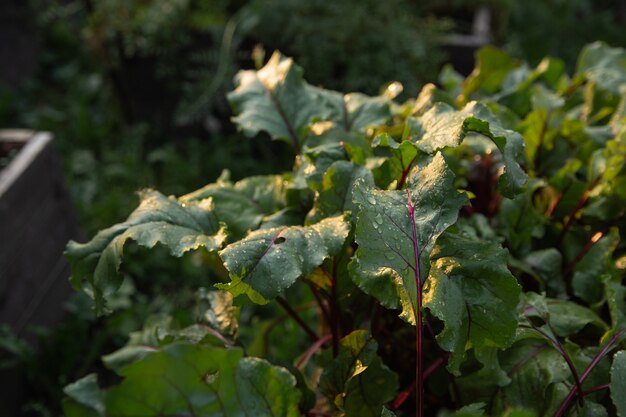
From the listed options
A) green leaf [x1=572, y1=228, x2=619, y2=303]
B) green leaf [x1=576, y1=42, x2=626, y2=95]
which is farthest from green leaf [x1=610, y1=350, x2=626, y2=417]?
green leaf [x1=576, y1=42, x2=626, y2=95]

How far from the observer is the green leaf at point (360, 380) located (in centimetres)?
104

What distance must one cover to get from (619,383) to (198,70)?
9.69 feet

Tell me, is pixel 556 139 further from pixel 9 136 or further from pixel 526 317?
pixel 9 136

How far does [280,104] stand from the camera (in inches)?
55.8

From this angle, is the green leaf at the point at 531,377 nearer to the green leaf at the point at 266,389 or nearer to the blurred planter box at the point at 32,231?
the green leaf at the point at 266,389

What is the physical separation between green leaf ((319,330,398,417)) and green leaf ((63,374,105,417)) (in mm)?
393

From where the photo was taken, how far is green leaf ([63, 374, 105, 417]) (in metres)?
0.77

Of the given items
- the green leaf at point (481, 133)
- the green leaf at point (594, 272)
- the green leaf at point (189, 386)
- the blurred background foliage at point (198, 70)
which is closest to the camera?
the green leaf at point (189, 386)

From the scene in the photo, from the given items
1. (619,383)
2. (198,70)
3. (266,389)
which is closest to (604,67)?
(619,383)

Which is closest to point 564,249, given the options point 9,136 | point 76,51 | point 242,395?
point 242,395

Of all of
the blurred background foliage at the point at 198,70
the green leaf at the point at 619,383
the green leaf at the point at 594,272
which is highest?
the green leaf at the point at 619,383

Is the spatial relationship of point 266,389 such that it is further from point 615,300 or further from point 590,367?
point 615,300

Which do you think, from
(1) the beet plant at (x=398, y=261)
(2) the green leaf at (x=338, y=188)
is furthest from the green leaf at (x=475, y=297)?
(2) the green leaf at (x=338, y=188)

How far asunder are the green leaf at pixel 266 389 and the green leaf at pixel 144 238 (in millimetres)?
235
